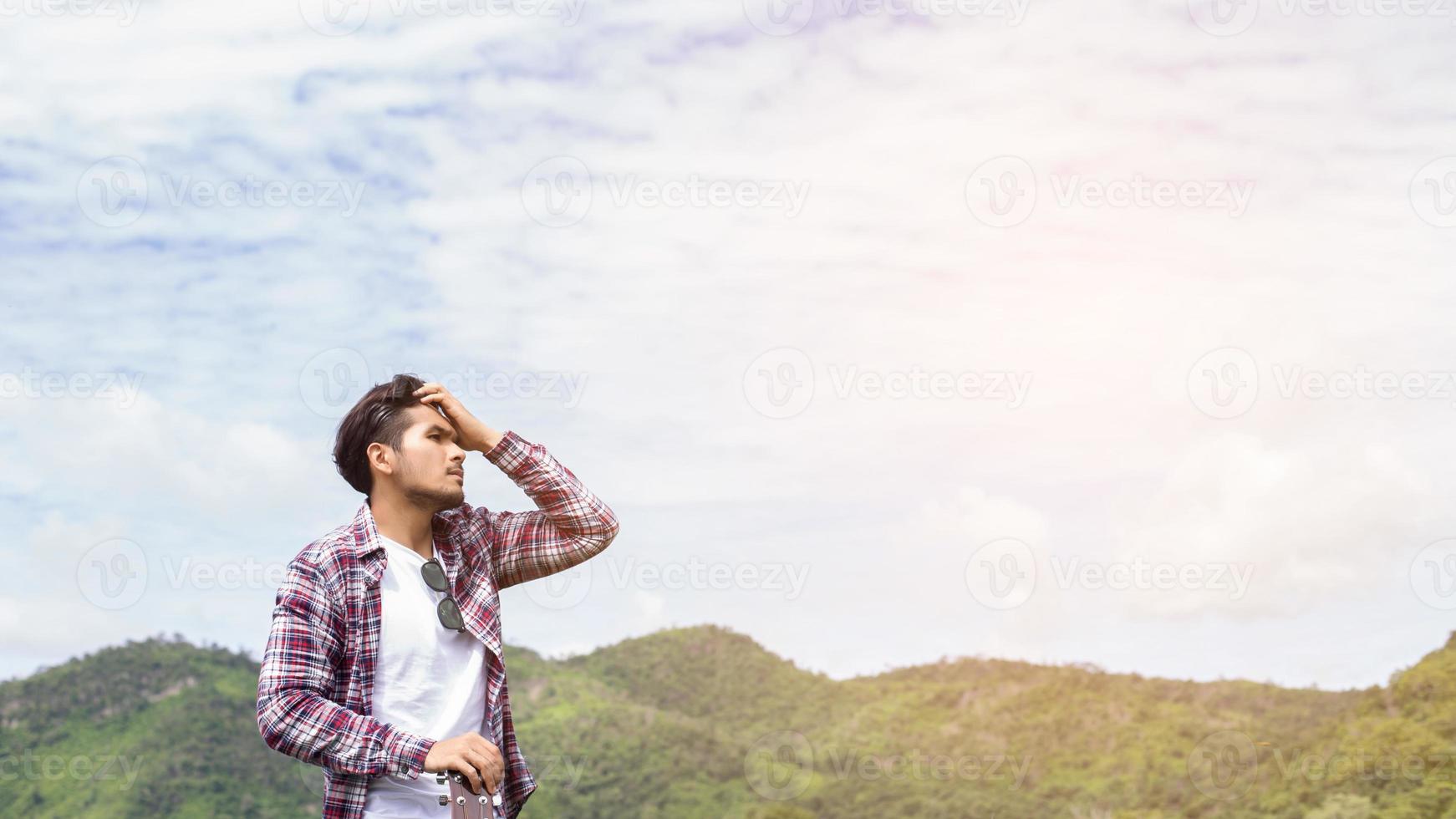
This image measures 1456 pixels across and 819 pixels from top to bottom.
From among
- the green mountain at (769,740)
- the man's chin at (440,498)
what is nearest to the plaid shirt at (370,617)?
the man's chin at (440,498)

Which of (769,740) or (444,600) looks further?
(769,740)

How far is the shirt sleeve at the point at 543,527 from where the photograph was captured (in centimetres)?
303

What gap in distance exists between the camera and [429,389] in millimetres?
2883

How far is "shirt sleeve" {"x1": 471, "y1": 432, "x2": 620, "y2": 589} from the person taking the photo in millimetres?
3031

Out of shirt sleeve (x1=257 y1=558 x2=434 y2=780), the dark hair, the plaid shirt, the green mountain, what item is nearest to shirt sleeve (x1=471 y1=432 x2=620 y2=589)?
the plaid shirt

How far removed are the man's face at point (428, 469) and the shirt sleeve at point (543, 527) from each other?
214mm

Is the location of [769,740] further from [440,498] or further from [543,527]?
[440,498]

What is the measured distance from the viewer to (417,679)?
2643mm

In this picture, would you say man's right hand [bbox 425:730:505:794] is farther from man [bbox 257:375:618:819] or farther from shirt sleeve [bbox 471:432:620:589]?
shirt sleeve [bbox 471:432:620:589]

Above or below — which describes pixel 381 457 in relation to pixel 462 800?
above

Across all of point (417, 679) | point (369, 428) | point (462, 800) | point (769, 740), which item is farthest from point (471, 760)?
point (769, 740)

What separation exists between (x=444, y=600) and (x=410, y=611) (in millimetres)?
69

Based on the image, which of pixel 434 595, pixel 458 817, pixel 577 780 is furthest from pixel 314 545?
pixel 577 780

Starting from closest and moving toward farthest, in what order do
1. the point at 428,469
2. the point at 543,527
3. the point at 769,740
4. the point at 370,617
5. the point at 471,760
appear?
1. the point at 471,760
2. the point at 370,617
3. the point at 428,469
4. the point at 543,527
5. the point at 769,740
